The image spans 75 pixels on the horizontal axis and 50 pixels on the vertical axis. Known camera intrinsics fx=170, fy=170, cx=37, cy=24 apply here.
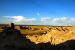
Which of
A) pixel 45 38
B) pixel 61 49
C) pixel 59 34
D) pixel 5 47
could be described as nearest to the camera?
pixel 5 47

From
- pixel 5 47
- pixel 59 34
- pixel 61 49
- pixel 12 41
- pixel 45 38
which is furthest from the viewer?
pixel 59 34

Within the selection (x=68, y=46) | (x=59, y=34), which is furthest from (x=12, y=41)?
(x=59, y=34)

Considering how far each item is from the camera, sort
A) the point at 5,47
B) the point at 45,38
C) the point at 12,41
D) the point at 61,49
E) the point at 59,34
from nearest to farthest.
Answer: the point at 5,47
the point at 12,41
the point at 61,49
the point at 45,38
the point at 59,34

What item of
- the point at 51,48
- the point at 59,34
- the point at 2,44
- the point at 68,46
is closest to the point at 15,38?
the point at 2,44

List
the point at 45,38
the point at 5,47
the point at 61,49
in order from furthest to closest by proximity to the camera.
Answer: the point at 45,38 < the point at 61,49 < the point at 5,47

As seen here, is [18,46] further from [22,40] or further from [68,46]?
[68,46]

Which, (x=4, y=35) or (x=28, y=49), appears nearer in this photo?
(x=28, y=49)

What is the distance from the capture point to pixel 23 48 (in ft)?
33.9

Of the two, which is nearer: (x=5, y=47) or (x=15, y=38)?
(x=5, y=47)

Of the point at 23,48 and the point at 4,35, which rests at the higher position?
the point at 4,35

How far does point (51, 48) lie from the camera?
12258 millimetres

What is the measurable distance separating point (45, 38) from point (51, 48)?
18.2 meters

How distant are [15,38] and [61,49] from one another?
3326mm

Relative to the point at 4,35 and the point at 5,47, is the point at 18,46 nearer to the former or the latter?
the point at 5,47
